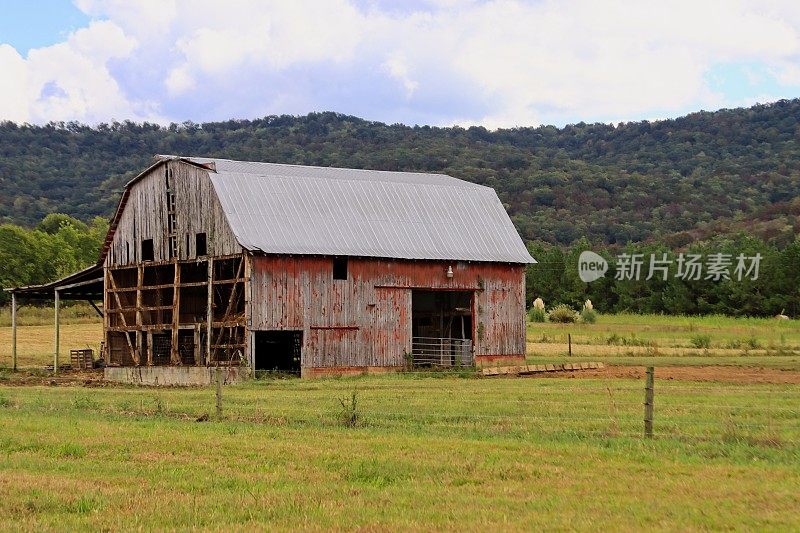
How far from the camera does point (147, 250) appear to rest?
48250mm

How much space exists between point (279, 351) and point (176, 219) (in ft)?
22.1

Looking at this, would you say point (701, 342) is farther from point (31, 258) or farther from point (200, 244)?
point (31, 258)

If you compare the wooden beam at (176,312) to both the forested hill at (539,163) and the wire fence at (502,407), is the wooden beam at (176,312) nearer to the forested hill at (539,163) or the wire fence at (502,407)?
the wire fence at (502,407)

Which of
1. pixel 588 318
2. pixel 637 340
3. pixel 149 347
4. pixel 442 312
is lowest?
pixel 637 340

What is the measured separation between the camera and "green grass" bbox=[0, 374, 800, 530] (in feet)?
41.4

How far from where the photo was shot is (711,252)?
311ft

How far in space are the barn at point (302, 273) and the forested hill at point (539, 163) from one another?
74.3m

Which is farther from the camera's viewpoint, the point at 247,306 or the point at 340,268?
the point at 340,268

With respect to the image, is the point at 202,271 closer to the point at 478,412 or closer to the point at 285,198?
the point at 285,198

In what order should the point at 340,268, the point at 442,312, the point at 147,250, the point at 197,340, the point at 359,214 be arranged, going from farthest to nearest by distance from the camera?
1. the point at 442,312
2. the point at 147,250
3. the point at 359,214
4. the point at 197,340
5. the point at 340,268

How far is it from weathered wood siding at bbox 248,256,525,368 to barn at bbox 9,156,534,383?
0.17 feet

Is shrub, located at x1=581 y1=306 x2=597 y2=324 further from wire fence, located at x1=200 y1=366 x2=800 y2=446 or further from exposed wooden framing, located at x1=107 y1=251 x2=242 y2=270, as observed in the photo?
wire fence, located at x1=200 y1=366 x2=800 y2=446

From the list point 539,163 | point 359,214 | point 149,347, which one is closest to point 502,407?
point 359,214

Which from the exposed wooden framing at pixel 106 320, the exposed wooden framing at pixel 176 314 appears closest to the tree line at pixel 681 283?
the exposed wooden framing at pixel 106 320
